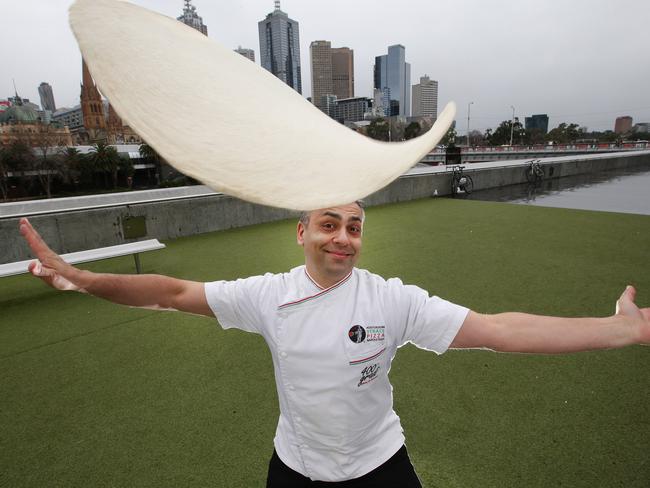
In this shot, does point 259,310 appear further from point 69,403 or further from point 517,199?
point 517,199

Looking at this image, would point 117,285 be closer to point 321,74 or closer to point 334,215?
point 334,215

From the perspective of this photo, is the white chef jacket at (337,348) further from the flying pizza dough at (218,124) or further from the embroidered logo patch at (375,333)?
the flying pizza dough at (218,124)

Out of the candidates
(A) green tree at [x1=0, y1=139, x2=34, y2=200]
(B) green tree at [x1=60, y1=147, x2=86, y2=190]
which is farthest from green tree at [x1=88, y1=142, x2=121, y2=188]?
(A) green tree at [x1=0, y1=139, x2=34, y2=200]

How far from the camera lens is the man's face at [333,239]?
116cm

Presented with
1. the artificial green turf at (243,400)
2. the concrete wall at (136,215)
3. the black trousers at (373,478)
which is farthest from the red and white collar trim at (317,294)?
the concrete wall at (136,215)

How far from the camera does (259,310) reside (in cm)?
137

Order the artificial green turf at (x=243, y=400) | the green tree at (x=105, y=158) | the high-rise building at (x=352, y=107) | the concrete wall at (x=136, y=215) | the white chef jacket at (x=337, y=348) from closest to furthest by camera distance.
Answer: the white chef jacket at (x=337, y=348), the artificial green turf at (x=243, y=400), the concrete wall at (x=136, y=215), the green tree at (x=105, y=158), the high-rise building at (x=352, y=107)

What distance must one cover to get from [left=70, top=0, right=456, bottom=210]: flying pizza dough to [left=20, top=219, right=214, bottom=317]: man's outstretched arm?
63 centimetres

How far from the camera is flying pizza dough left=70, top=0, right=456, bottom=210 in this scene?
590 mm

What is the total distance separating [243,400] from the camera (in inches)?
116

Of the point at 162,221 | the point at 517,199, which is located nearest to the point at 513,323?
the point at 162,221

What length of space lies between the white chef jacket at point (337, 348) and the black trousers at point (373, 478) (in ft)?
0.11

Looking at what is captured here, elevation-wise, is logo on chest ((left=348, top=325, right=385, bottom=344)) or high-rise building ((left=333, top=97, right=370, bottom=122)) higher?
high-rise building ((left=333, top=97, right=370, bottom=122))

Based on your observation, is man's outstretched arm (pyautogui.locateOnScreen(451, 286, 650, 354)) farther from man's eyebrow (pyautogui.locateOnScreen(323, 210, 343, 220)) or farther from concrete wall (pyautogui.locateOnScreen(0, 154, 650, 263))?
concrete wall (pyautogui.locateOnScreen(0, 154, 650, 263))
